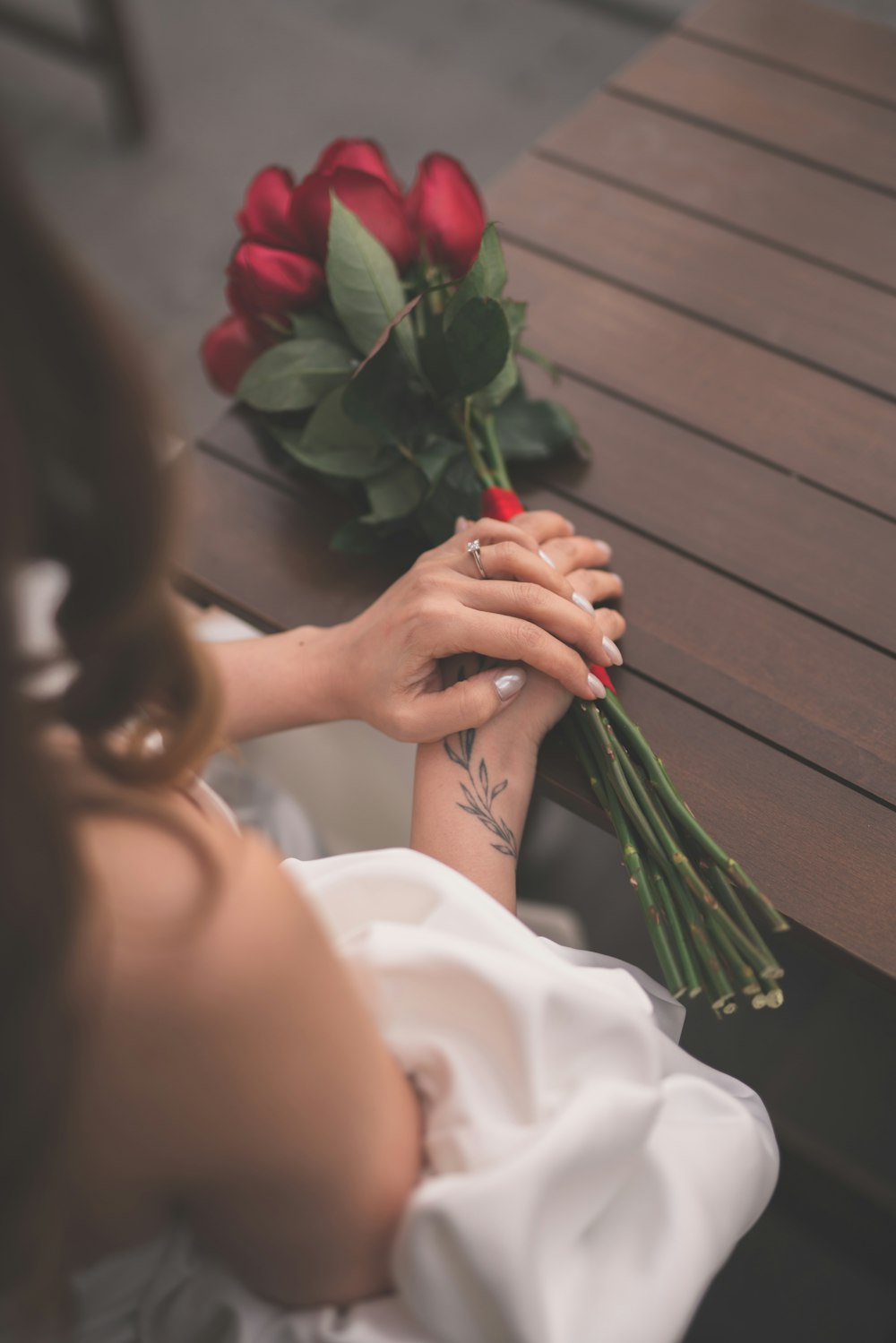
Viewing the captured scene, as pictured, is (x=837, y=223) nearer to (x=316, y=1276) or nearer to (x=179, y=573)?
(x=179, y=573)

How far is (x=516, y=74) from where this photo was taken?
8.87 ft

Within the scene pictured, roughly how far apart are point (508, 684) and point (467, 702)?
0.12ft

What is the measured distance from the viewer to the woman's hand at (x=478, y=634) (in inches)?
32.6

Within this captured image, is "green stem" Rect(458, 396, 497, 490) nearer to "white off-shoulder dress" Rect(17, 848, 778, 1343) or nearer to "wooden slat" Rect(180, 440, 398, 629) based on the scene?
"wooden slat" Rect(180, 440, 398, 629)

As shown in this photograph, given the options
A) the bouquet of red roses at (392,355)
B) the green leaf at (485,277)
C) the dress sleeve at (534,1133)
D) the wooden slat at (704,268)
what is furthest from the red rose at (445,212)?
the dress sleeve at (534,1133)

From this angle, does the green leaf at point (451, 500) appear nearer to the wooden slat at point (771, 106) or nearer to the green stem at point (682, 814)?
the green stem at point (682, 814)

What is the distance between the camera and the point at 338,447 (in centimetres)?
96

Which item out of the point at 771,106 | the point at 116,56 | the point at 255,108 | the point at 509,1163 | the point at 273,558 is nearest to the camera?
the point at 509,1163

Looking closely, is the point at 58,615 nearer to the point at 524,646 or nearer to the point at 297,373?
the point at 524,646

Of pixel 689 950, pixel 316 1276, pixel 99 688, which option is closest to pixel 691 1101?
pixel 689 950

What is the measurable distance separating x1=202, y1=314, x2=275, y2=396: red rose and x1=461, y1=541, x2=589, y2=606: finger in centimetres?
32

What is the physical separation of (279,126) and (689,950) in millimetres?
2470

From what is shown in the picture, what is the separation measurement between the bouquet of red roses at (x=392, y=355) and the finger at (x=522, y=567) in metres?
0.08

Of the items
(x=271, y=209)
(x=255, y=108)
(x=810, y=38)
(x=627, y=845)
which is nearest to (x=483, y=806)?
(x=627, y=845)
